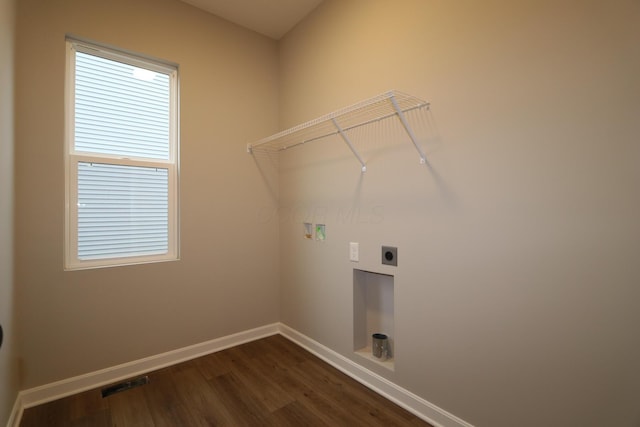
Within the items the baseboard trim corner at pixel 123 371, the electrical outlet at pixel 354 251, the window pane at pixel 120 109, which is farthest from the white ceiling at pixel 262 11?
the baseboard trim corner at pixel 123 371

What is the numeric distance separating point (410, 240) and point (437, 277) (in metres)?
0.27

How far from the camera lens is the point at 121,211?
2.30m

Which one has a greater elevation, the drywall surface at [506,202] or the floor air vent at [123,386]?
the drywall surface at [506,202]

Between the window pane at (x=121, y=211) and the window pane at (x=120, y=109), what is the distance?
16 cm

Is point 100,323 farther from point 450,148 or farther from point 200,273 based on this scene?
point 450,148

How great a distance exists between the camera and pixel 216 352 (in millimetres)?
2643

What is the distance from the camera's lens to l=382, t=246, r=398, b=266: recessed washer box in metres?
1.96

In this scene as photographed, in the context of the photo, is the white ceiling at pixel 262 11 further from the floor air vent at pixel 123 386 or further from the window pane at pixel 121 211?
the floor air vent at pixel 123 386

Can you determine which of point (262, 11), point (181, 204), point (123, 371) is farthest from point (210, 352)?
point (262, 11)

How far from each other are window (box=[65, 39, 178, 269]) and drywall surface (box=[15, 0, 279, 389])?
0.32 ft

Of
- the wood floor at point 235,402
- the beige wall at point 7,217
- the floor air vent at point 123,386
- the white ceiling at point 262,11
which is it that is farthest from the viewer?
the white ceiling at point 262,11

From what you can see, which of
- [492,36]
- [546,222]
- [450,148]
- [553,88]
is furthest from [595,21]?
[546,222]

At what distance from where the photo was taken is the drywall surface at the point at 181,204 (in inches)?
76.1

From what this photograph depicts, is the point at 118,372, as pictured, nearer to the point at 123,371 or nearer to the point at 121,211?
the point at 123,371
